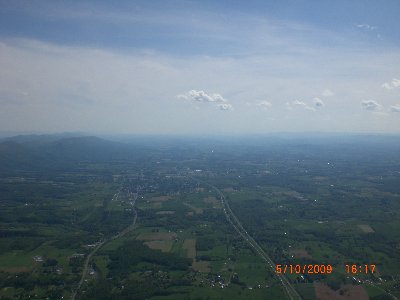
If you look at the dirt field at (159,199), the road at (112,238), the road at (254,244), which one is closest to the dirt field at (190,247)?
the road at (254,244)

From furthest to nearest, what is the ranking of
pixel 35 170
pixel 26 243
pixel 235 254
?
1. pixel 35 170
2. pixel 26 243
3. pixel 235 254

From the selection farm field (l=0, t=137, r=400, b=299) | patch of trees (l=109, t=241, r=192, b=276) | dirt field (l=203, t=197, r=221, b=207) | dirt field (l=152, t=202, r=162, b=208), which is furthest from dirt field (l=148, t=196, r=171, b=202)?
patch of trees (l=109, t=241, r=192, b=276)

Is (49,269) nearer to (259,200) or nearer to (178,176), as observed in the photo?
(259,200)

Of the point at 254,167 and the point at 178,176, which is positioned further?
the point at 254,167

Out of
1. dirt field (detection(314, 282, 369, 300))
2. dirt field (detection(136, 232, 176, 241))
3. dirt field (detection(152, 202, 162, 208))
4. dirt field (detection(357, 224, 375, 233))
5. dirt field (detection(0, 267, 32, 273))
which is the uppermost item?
dirt field (detection(357, 224, 375, 233))

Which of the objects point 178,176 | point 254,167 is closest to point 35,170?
point 178,176

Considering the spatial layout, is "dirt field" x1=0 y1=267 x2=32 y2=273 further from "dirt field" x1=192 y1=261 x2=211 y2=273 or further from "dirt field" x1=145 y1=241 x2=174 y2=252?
"dirt field" x1=192 y1=261 x2=211 y2=273

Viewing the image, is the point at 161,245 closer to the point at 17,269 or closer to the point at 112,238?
the point at 112,238
